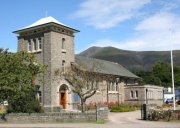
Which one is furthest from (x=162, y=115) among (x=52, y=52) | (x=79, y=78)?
(x=52, y=52)

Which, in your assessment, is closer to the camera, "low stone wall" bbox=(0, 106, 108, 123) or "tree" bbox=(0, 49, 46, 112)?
"tree" bbox=(0, 49, 46, 112)

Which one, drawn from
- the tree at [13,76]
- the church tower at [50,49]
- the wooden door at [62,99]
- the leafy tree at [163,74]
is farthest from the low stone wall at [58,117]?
the leafy tree at [163,74]

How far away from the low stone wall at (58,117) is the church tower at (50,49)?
972cm

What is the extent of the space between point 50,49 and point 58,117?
12.9 metres

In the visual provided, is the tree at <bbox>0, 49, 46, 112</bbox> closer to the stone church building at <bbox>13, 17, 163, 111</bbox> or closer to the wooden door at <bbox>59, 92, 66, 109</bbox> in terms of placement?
the stone church building at <bbox>13, 17, 163, 111</bbox>

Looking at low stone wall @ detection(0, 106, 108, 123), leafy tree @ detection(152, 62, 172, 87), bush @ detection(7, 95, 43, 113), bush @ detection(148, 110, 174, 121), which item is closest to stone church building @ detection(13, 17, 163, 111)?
bush @ detection(7, 95, 43, 113)

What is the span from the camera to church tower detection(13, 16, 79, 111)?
33781 mm

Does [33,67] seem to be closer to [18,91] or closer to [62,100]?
[18,91]

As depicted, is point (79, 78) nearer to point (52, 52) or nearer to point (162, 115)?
point (52, 52)

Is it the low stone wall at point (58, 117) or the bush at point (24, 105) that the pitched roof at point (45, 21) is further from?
the low stone wall at point (58, 117)

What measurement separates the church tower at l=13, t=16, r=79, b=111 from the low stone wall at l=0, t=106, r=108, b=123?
31.9 feet

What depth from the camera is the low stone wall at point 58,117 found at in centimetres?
2239

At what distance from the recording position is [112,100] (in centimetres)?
4503

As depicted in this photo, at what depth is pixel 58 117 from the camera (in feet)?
75.0
